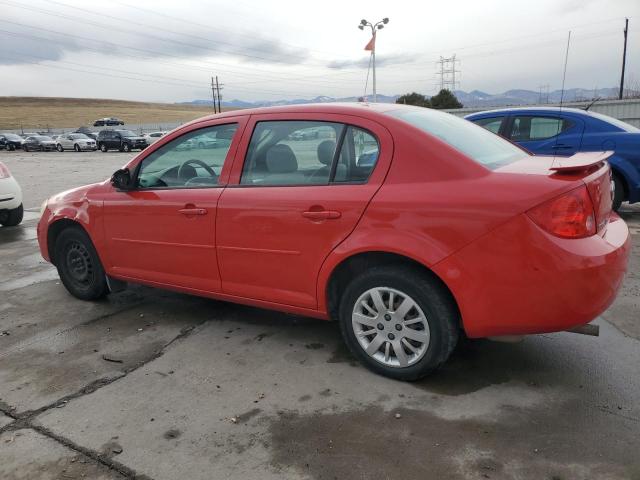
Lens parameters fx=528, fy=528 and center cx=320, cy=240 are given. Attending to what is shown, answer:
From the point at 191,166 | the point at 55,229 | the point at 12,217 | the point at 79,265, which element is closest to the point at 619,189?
the point at 191,166

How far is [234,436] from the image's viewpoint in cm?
266

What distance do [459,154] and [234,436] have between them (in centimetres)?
191

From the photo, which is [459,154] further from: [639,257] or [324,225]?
[639,257]

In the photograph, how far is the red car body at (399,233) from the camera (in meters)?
A: 2.62

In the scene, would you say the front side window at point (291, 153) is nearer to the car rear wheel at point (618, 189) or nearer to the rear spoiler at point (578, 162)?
the rear spoiler at point (578, 162)

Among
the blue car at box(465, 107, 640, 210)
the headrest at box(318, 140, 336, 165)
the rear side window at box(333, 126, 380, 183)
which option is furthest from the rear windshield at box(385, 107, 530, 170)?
the blue car at box(465, 107, 640, 210)

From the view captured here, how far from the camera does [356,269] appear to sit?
3262 millimetres

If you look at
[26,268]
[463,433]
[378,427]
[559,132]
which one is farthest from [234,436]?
[559,132]

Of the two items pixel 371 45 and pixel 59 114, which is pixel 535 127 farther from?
pixel 59 114

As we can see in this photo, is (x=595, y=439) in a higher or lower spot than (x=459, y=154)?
lower

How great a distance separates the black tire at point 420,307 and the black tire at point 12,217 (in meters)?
7.43

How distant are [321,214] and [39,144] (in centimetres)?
4676

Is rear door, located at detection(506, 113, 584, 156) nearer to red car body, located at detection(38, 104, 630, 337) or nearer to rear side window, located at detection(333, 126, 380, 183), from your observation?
red car body, located at detection(38, 104, 630, 337)

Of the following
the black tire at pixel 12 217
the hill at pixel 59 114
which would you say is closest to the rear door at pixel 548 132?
the black tire at pixel 12 217
